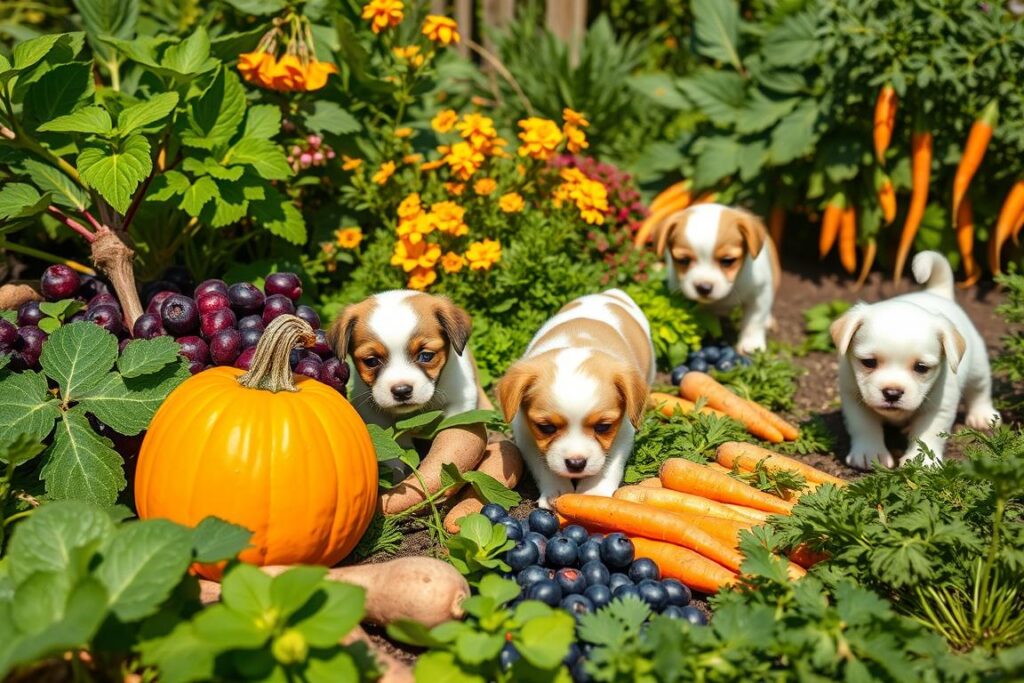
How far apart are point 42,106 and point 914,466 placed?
166 inches

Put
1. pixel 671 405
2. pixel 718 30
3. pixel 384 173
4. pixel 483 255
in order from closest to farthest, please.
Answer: pixel 671 405, pixel 483 255, pixel 384 173, pixel 718 30

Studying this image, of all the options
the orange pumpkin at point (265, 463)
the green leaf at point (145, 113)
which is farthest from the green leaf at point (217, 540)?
the green leaf at point (145, 113)

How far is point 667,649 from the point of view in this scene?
8.58 feet

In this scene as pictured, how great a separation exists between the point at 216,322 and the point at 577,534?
1.92 m

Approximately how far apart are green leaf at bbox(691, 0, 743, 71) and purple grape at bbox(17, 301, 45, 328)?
533cm

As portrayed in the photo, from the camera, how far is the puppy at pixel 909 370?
4.24 metres

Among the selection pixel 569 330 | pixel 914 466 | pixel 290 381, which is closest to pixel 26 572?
pixel 290 381

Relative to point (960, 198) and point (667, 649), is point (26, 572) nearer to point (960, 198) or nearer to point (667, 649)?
point (667, 649)

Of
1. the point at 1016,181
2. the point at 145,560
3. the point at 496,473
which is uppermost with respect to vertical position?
the point at 1016,181

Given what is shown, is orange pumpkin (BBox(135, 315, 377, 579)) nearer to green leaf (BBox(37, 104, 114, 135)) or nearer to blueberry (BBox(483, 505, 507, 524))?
blueberry (BBox(483, 505, 507, 524))

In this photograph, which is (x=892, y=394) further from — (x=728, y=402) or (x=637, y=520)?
(x=637, y=520)

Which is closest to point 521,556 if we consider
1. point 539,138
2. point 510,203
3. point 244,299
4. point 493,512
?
point 493,512

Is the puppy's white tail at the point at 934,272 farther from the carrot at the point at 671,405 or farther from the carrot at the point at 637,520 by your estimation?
the carrot at the point at 637,520

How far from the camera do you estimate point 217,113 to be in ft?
15.7
